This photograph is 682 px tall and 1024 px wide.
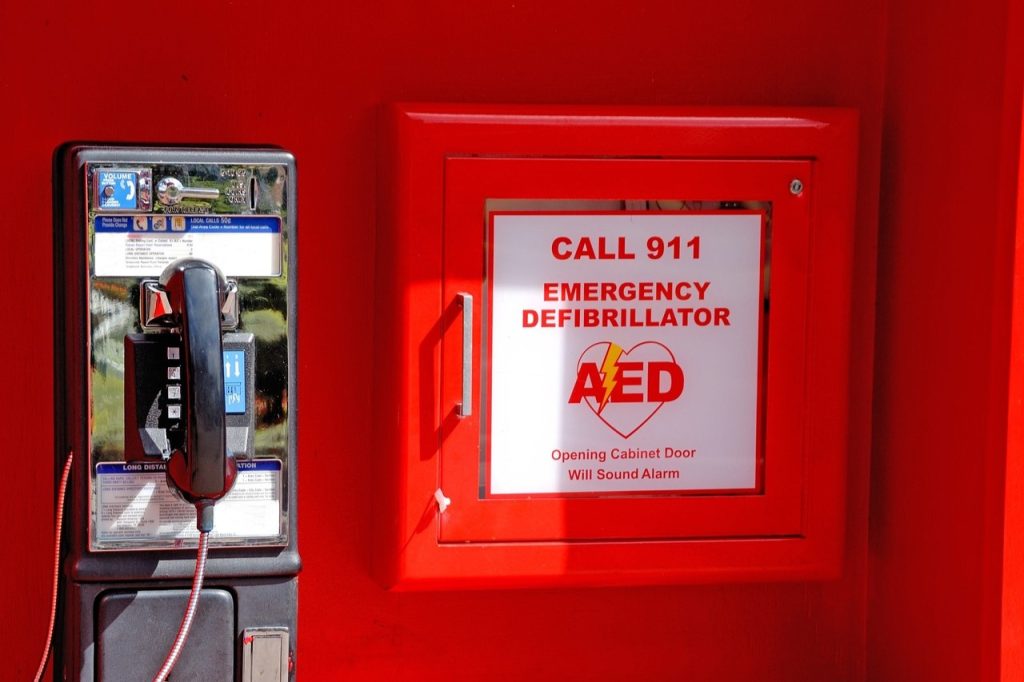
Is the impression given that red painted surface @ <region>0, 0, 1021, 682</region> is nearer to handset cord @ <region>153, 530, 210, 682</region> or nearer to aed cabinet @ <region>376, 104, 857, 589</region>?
aed cabinet @ <region>376, 104, 857, 589</region>

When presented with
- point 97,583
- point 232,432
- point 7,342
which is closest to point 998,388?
point 232,432

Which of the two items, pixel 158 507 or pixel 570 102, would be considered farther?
pixel 570 102

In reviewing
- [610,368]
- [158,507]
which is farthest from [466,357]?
[158,507]

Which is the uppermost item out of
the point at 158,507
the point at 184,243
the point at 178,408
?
the point at 184,243

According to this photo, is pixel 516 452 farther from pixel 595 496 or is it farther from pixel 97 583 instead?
pixel 97 583

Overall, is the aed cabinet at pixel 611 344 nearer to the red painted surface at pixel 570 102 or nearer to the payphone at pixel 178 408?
the red painted surface at pixel 570 102

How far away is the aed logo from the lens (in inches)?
79.0

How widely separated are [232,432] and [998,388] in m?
1.05

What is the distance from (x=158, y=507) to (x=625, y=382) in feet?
2.38

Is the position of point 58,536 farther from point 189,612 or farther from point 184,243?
point 184,243

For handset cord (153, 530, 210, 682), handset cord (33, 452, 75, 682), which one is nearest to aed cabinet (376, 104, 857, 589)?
handset cord (153, 530, 210, 682)

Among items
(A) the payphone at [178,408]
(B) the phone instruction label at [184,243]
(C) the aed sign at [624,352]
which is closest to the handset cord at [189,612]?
(A) the payphone at [178,408]

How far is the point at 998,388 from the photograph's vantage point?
1790 mm

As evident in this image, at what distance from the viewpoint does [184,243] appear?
1.71 metres
